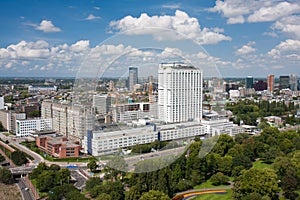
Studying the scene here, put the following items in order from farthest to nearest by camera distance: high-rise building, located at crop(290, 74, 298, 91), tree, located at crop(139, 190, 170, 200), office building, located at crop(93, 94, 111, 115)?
high-rise building, located at crop(290, 74, 298, 91)
tree, located at crop(139, 190, 170, 200)
office building, located at crop(93, 94, 111, 115)

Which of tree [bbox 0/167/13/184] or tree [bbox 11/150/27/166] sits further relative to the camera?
tree [bbox 11/150/27/166]

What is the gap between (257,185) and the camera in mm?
4648

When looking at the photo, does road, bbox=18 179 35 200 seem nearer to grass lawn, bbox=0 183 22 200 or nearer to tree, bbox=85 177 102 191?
grass lawn, bbox=0 183 22 200

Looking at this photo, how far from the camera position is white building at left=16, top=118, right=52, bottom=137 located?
38.4 ft

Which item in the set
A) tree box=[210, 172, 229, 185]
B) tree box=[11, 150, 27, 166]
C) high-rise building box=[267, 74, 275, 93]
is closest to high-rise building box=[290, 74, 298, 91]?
high-rise building box=[267, 74, 275, 93]

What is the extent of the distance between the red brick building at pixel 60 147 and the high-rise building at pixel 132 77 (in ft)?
20.3

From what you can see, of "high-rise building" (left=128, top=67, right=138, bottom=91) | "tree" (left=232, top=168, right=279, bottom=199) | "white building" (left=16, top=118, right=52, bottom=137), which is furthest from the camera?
"white building" (left=16, top=118, right=52, bottom=137)

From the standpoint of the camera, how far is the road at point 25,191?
5.55m

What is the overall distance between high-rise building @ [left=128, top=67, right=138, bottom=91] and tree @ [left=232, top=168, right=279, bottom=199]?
3129 mm

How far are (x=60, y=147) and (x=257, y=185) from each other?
5.50 metres

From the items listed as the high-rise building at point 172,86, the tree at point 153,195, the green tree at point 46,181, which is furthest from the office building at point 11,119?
the high-rise building at point 172,86

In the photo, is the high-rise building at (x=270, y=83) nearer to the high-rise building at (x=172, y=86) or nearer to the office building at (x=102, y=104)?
the high-rise building at (x=172, y=86)

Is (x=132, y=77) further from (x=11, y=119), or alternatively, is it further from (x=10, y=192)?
(x=11, y=119)

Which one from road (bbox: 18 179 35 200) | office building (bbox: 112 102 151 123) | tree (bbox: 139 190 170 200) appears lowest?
road (bbox: 18 179 35 200)
